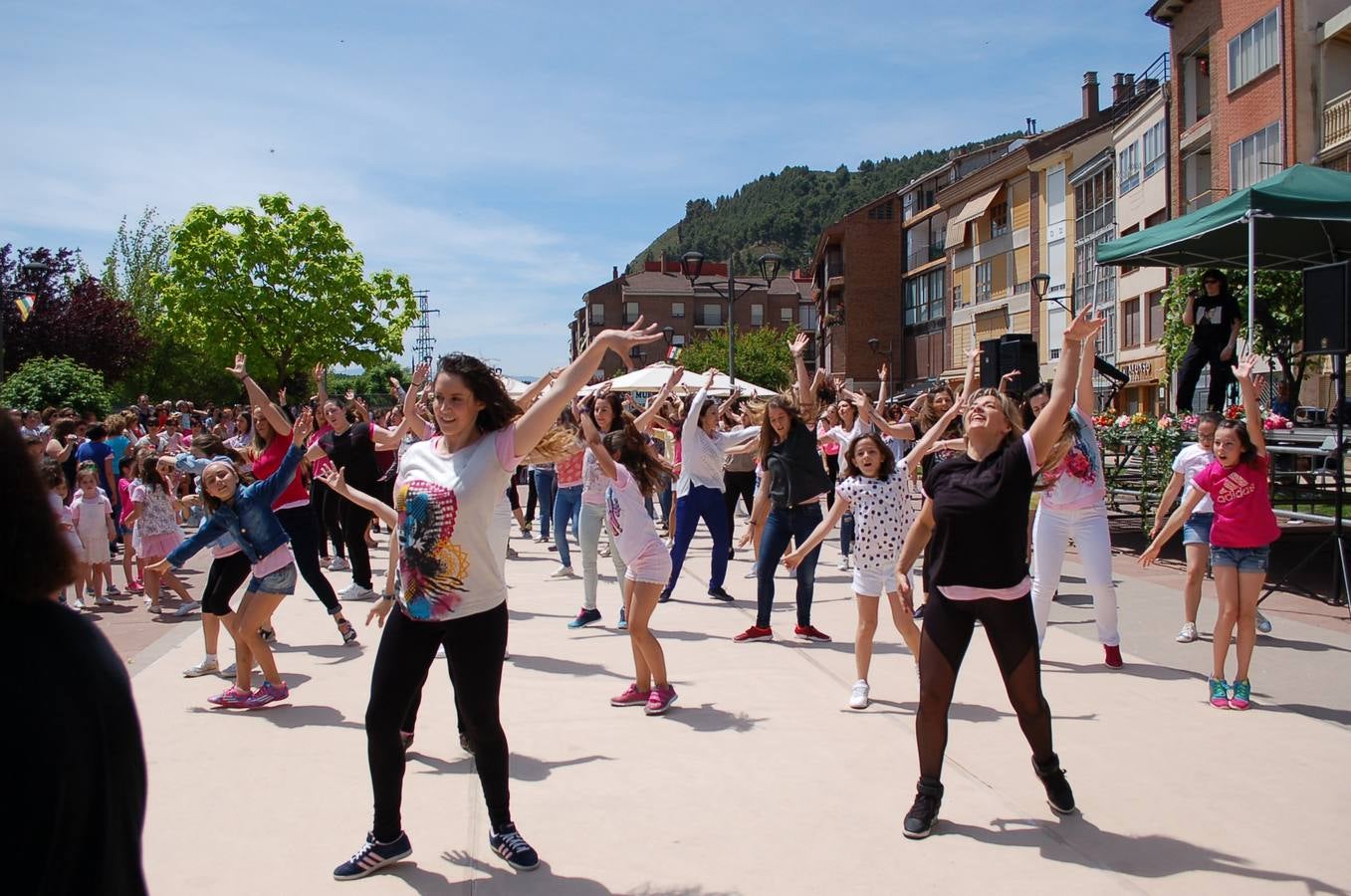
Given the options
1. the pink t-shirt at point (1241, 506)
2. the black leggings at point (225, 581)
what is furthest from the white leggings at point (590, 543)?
the pink t-shirt at point (1241, 506)

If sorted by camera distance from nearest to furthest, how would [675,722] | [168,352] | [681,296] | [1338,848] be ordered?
[1338,848], [675,722], [168,352], [681,296]

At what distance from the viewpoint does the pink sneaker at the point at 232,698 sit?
6105mm

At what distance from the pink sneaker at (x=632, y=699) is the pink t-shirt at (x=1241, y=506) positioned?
3357 millimetres

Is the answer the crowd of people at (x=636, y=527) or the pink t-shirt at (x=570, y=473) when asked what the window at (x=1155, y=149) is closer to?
the crowd of people at (x=636, y=527)

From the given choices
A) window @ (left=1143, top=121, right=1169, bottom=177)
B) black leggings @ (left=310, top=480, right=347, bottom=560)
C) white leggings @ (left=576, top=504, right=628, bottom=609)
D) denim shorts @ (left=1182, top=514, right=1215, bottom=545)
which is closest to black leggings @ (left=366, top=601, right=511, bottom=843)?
white leggings @ (left=576, top=504, right=628, bottom=609)

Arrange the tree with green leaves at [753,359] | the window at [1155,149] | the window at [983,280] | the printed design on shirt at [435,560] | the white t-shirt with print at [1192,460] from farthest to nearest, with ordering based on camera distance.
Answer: the tree with green leaves at [753,359], the window at [983,280], the window at [1155,149], the white t-shirt with print at [1192,460], the printed design on shirt at [435,560]

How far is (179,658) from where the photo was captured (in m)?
7.47

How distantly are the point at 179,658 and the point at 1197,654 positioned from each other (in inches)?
280

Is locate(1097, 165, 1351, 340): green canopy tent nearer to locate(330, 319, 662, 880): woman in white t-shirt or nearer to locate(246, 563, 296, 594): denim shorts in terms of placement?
locate(330, 319, 662, 880): woman in white t-shirt

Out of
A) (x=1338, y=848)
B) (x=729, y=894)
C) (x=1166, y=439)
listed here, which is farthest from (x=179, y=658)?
(x=1166, y=439)

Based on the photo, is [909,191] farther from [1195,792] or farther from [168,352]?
[1195,792]

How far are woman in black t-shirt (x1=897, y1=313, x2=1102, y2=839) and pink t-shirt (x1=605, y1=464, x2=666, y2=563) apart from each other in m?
2.21

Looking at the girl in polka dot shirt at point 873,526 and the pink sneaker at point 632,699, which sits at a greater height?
the girl in polka dot shirt at point 873,526

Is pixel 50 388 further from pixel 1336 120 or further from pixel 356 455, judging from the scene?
pixel 1336 120
